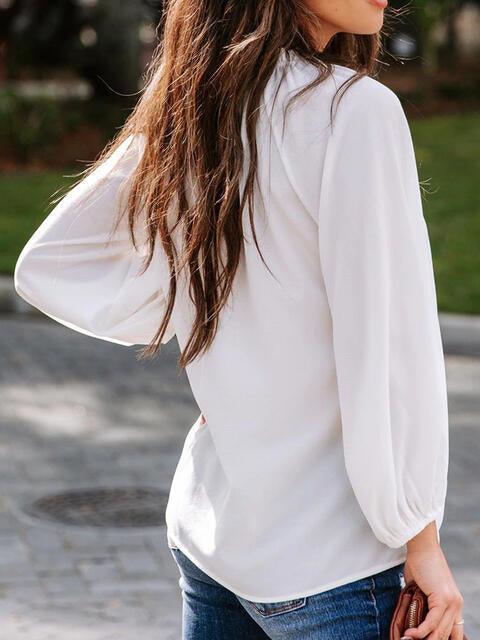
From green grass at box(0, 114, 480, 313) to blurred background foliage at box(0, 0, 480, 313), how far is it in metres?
0.01

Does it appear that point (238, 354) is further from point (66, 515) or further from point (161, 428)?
point (161, 428)

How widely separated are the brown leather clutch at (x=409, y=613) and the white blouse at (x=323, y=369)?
60 mm

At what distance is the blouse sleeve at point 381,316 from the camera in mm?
1765

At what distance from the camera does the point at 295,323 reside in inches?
72.5

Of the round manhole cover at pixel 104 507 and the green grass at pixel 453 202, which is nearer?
the round manhole cover at pixel 104 507

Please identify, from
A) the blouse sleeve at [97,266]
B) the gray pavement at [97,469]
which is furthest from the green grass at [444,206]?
the blouse sleeve at [97,266]

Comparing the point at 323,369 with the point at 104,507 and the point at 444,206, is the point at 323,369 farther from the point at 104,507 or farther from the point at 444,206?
the point at 444,206

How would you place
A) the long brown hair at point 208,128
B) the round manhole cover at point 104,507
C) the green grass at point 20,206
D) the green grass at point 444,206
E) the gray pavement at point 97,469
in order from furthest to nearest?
the green grass at point 20,206, the green grass at point 444,206, the round manhole cover at point 104,507, the gray pavement at point 97,469, the long brown hair at point 208,128

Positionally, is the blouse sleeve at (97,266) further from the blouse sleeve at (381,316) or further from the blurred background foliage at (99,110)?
the blurred background foliage at (99,110)

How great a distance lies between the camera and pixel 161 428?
7293 millimetres

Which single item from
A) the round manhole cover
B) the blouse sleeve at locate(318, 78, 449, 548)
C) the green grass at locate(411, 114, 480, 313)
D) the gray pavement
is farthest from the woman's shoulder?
the green grass at locate(411, 114, 480, 313)

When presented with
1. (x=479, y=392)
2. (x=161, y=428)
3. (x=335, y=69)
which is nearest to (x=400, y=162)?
(x=335, y=69)

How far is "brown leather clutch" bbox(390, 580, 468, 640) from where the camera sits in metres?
1.78

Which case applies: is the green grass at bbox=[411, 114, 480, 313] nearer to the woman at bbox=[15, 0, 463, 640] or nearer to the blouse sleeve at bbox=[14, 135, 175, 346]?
the blouse sleeve at bbox=[14, 135, 175, 346]
